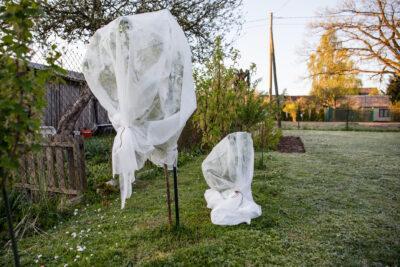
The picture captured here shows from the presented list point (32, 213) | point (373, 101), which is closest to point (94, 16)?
point (32, 213)

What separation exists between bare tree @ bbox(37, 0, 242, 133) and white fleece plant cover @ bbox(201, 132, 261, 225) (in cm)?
395

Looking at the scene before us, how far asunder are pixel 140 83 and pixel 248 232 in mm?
2099

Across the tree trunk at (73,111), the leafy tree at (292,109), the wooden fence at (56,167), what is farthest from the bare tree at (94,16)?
the leafy tree at (292,109)

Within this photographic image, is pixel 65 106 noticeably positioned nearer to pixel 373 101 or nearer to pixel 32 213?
pixel 32 213

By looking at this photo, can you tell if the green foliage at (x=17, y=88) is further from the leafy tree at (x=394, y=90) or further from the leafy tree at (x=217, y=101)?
the leafy tree at (x=394, y=90)

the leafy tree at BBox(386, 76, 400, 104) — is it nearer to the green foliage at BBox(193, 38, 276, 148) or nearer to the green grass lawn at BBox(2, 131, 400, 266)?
the green grass lawn at BBox(2, 131, 400, 266)

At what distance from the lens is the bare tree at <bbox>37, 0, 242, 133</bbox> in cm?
696

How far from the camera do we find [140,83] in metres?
2.80

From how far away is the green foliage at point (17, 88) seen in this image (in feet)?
5.20

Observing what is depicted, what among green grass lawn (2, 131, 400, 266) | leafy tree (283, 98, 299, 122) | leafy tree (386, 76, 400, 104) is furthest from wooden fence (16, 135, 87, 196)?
leafy tree (386, 76, 400, 104)

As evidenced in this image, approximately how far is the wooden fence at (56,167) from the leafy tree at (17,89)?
317cm

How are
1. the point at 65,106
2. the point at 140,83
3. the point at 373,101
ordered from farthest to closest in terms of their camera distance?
the point at 373,101 → the point at 65,106 → the point at 140,83

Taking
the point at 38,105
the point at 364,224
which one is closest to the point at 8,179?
the point at 38,105

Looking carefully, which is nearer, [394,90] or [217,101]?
[217,101]
